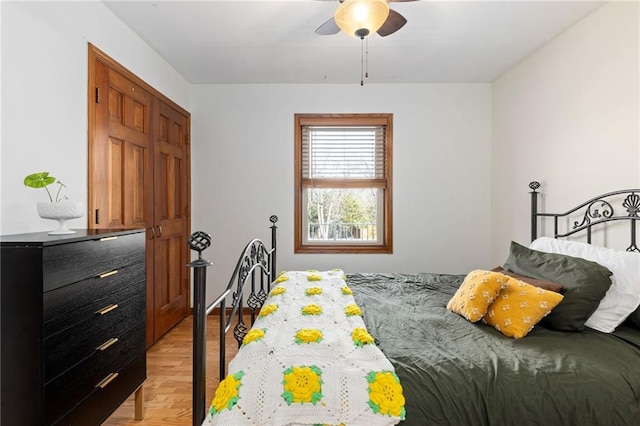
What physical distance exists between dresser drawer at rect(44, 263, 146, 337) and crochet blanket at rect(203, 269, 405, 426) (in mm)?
716

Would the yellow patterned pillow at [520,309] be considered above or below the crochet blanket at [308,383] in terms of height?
above

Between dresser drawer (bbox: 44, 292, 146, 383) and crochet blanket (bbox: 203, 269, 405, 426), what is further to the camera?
dresser drawer (bbox: 44, 292, 146, 383)

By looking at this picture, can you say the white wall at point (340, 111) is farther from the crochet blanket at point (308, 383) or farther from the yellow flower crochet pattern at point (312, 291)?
the crochet blanket at point (308, 383)

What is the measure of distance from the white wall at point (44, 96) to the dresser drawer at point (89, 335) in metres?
0.59

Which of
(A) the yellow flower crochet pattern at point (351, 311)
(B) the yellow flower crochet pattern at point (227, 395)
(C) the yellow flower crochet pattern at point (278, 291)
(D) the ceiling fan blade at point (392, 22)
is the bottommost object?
(B) the yellow flower crochet pattern at point (227, 395)

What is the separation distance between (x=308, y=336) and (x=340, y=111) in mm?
2967

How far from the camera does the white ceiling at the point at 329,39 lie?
2361 mm

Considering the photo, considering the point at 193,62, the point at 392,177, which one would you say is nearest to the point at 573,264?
the point at 392,177

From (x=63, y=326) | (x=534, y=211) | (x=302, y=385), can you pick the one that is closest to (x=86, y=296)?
(x=63, y=326)

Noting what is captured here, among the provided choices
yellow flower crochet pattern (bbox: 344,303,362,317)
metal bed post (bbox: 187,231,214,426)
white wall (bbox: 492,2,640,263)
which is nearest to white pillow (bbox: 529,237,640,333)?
white wall (bbox: 492,2,640,263)

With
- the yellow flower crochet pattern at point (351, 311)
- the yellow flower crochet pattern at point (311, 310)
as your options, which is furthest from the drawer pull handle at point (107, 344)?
the yellow flower crochet pattern at point (351, 311)

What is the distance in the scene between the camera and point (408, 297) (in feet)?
7.14

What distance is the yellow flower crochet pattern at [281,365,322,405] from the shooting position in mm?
1110

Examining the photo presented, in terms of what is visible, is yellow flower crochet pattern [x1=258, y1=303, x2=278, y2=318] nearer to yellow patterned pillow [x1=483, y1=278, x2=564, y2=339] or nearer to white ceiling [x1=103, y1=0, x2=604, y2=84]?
yellow patterned pillow [x1=483, y1=278, x2=564, y2=339]
